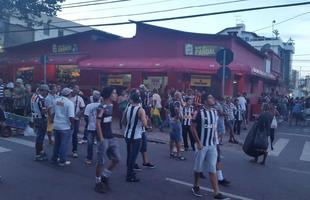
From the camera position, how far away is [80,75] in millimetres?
22406

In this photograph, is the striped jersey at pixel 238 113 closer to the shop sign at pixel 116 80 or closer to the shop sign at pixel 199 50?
the shop sign at pixel 199 50

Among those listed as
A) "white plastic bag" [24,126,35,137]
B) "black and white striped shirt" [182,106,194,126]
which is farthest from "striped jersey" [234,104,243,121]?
"white plastic bag" [24,126,35,137]

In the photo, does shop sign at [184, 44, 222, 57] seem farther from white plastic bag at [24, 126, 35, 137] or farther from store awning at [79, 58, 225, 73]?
white plastic bag at [24, 126, 35, 137]

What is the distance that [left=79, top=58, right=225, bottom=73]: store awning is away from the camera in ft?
59.4

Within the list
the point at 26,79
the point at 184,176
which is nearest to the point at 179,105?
the point at 184,176

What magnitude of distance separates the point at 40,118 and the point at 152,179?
344 centimetres

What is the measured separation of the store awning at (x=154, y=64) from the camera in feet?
59.4

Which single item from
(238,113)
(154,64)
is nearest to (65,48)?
(154,64)

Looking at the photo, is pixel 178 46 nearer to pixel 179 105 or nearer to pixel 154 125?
pixel 154 125

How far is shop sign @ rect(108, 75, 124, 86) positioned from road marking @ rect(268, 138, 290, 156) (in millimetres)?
9235

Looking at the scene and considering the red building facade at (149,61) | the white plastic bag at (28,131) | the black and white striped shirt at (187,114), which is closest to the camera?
the black and white striped shirt at (187,114)

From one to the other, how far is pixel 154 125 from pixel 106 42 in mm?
7675

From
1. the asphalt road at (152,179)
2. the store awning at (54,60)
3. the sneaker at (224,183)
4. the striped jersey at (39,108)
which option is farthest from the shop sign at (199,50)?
the sneaker at (224,183)

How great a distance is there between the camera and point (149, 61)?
63.6 feet
